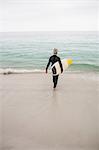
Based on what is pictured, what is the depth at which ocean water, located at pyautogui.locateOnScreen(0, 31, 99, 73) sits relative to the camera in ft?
27.2

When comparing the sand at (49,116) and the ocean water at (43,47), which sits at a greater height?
the ocean water at (43,47)

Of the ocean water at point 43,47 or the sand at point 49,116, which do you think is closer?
the sand at point 49,116

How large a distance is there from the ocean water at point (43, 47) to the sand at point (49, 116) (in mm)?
3382

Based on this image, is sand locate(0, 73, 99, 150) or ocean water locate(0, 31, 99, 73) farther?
ocean water locate(0, 31, 99, 73)

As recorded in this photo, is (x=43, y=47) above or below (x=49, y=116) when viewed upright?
above

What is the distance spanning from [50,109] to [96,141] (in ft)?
3.69

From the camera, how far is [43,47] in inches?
336

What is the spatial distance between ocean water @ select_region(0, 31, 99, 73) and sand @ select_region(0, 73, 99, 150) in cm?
338

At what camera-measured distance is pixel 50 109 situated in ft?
10.9

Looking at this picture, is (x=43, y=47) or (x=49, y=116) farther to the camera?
(x=43, y=47)

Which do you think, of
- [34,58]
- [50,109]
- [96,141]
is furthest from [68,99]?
[34,58]

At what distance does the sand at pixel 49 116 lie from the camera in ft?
7.62

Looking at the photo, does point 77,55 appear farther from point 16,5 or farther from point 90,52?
point 16,5

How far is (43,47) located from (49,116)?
5698mm
